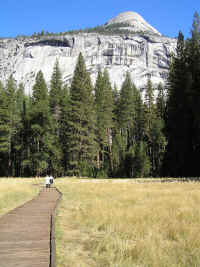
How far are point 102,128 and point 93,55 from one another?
247ft

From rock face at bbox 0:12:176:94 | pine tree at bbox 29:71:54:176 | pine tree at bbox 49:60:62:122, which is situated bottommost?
pine tree at bbox 29:71:54:176

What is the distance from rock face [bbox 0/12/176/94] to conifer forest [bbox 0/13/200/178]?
52.6 metres

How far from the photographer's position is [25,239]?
279 inches

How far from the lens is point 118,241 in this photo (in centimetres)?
673

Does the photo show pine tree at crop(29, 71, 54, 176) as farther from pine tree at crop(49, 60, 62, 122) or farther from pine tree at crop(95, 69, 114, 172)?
pine tree at crop(95, 69, 114, 172)

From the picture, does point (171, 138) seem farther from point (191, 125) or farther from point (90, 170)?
point (90, 170)

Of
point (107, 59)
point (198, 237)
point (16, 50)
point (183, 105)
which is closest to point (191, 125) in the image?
point (183, 105)

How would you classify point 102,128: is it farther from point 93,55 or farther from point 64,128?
point 93,55

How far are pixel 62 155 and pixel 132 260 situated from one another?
3963 centimetres

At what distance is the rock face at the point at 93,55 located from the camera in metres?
108

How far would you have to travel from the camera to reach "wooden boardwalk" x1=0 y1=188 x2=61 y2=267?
213 inches

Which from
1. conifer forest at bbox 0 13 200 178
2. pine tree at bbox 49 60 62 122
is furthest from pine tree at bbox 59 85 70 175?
pine tree at bbox 49 60 62 122

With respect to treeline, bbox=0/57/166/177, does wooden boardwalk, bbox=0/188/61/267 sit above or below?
below

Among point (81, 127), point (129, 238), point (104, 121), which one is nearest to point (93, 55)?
point (104, 121)
